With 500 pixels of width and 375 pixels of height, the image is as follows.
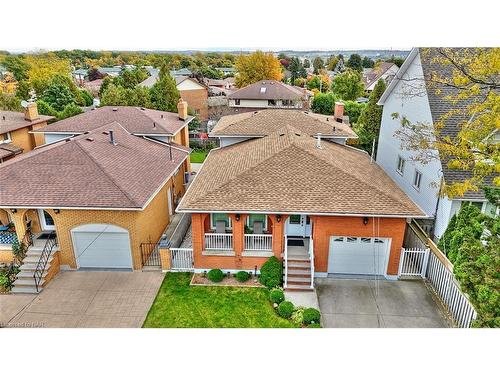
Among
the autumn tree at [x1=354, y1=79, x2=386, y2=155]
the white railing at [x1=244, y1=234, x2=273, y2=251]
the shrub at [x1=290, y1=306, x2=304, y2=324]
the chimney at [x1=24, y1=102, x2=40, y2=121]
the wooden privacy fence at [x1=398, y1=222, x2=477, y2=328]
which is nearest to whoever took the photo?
the wooden privacy fence at [x1=398, y1=222, x2=477, y2=328]

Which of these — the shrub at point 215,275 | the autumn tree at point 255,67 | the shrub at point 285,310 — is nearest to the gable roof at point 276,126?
the shrub at point 215,275

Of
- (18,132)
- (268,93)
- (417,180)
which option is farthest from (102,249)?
(268,93)

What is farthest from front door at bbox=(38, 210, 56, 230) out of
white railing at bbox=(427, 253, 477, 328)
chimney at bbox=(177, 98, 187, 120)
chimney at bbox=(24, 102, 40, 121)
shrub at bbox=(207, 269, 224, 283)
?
chimney at bbox=(24, 102, 40, 121)

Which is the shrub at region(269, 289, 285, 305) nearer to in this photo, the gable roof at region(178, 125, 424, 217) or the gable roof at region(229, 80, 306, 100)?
the gable roof at region(178, 125, 424, 217)

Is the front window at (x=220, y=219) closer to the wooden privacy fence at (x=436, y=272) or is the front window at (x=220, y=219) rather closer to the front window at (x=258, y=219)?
the front window at (x=258, y=219)

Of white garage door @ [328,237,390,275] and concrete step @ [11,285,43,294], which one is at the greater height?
white garage door @ [328,237,390,275]
